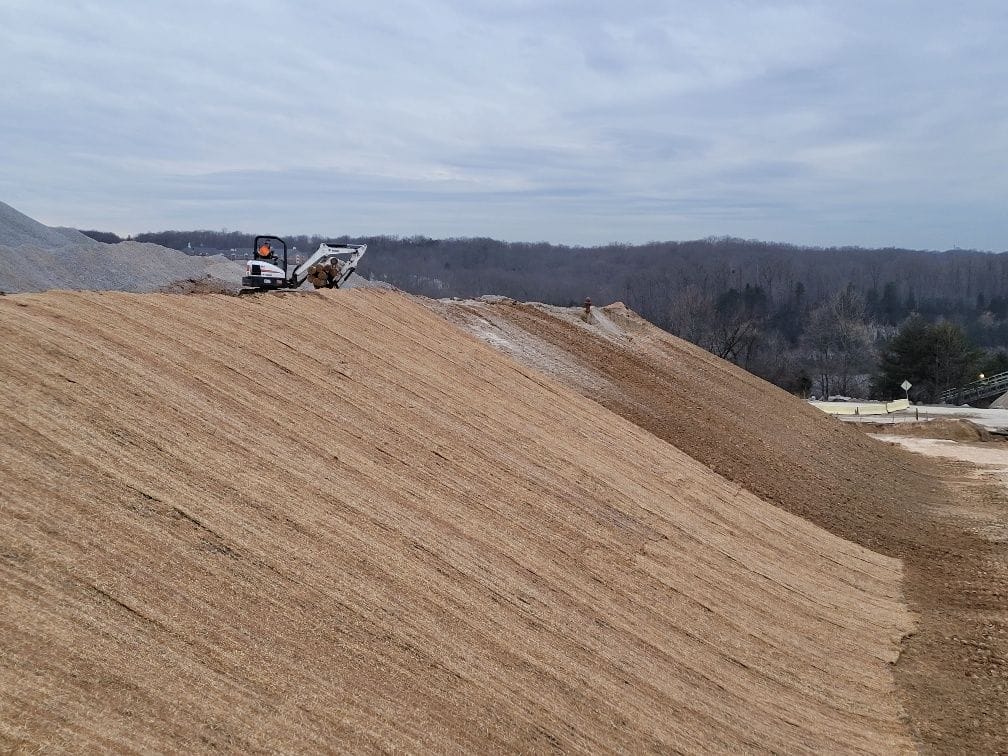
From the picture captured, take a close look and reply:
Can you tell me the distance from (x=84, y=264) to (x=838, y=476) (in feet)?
78.0

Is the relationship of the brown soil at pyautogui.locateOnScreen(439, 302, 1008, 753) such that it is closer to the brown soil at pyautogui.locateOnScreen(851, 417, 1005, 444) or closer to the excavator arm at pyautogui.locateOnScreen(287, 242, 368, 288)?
the excavator arm at pyautogui.locateOnScreen(287, 242, 368, 288)

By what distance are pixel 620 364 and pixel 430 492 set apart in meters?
10.6

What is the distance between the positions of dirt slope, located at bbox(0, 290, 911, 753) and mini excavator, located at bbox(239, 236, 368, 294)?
189 inches

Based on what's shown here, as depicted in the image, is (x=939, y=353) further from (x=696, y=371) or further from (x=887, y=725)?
(x=887, y=725)

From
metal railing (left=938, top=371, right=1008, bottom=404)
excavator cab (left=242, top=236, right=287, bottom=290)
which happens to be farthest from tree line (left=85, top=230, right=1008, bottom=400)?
excavator cab (left=242, top=236, right=287, bottom=290)

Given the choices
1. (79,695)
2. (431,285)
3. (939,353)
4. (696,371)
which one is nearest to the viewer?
(79,695)

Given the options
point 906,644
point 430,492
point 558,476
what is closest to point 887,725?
point 906,644

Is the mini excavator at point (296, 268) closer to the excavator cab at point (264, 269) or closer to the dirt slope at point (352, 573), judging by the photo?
the excavator cab at point (264, 269)

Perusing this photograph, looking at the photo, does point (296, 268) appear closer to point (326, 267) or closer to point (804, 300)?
point (326, 267)

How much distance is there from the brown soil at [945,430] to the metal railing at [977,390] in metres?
20.4

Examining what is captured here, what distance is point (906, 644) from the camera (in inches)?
387

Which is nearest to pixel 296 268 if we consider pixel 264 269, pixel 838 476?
pixel 264 269

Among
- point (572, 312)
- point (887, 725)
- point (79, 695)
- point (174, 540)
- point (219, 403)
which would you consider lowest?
point (887, 725)

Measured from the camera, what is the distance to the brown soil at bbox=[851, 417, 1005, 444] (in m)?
26.1
